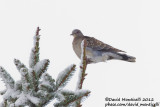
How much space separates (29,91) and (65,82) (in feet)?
0.79

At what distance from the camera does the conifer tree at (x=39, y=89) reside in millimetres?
1799

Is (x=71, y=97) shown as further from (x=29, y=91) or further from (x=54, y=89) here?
(x=29, y=91)

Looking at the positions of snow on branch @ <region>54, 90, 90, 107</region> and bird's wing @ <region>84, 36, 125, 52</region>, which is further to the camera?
bird's wing @ <region>84, 36, 125, 52</region>

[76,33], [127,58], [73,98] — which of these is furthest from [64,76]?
[76,33]

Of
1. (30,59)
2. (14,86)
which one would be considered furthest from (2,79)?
(30,59)

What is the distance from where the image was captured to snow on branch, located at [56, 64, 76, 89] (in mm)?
1842

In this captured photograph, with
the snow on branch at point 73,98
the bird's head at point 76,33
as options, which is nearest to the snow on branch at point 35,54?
the snow on branch at point 73,98

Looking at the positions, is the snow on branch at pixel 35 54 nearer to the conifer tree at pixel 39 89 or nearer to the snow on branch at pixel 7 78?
the conifer tree at pixel 39 89

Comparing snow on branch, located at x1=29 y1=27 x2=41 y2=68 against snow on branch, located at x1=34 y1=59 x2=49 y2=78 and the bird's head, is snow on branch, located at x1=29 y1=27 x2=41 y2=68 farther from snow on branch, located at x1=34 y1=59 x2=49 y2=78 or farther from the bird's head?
the bird's head

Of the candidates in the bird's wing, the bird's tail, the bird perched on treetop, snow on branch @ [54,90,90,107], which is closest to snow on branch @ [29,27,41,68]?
snow on branch @ [54,90,90,107]

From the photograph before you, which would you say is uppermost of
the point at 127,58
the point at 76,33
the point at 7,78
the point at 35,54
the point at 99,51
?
the point at 76,33

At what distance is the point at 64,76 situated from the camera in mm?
1859

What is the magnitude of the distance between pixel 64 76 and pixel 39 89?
0.19 metres

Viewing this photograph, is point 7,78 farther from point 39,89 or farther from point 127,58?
point 127,58
